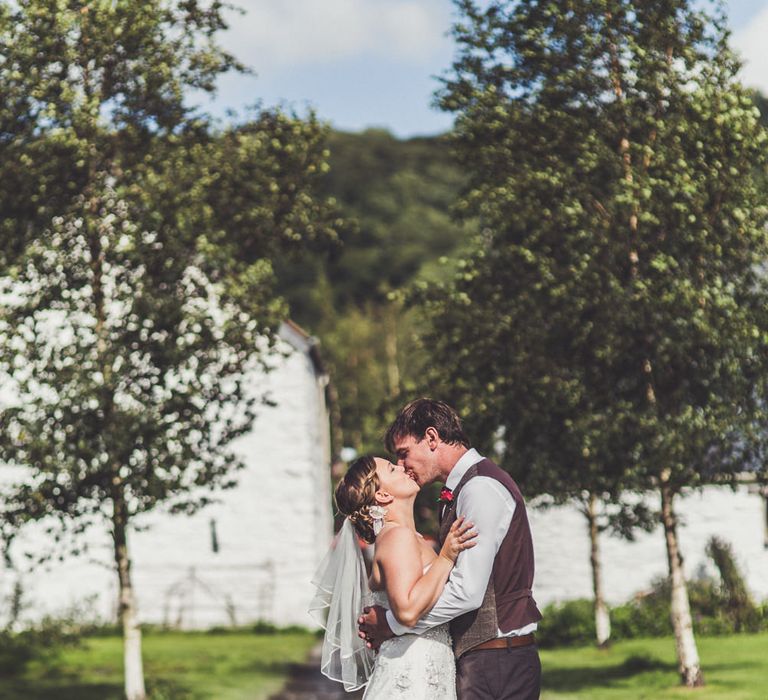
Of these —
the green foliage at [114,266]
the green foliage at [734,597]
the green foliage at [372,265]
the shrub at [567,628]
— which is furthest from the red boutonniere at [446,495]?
the green foliage at [372,265]

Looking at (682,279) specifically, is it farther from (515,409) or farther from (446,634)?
(446,634)

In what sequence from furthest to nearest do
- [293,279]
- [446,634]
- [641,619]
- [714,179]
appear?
[293,279] → [641,619] → [714,179] → [446,634]

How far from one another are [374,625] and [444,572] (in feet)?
2.28

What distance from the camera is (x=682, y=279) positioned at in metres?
15.1

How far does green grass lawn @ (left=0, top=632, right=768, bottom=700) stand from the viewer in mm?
16016

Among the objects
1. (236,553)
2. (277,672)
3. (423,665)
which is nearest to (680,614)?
(277,672)

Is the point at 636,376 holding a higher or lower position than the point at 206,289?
lower

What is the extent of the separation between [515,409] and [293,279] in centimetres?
5556

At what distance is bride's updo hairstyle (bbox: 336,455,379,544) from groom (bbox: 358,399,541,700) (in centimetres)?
44

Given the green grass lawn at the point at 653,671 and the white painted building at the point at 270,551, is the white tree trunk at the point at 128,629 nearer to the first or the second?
the green grass lawn at the point at 653,671

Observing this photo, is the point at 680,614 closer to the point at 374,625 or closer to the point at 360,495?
the point at 374,625

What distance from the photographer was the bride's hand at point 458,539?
534cm

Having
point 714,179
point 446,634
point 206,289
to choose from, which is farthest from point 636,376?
point 446,634

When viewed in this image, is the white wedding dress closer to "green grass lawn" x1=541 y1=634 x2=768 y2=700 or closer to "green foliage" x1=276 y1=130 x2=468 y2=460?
"green grass lawn" x1=541 y1=634 x2=768 y2=700
